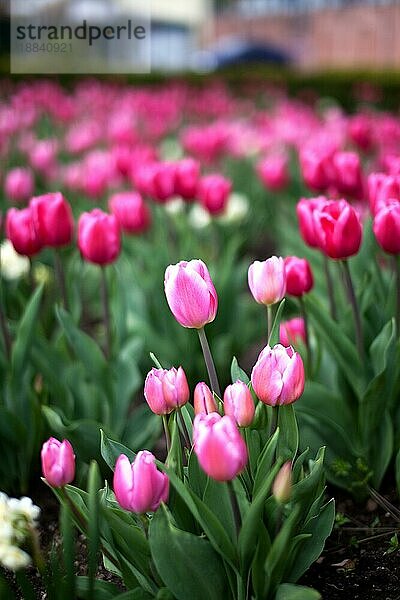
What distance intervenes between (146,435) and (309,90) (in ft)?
31.8

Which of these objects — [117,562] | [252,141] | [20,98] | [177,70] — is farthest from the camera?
[177,70]

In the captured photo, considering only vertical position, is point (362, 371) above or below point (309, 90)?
below

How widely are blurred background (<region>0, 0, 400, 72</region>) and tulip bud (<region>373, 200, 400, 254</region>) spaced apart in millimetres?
23778

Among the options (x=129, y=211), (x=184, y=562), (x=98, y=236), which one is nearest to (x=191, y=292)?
(x=184, y=562)

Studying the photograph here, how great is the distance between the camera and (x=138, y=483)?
3.73ft

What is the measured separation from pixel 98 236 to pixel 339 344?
65cm

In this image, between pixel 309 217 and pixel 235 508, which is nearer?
pixel 235 508

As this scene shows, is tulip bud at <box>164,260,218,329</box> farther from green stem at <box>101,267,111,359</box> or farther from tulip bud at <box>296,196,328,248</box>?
green stem at <box>101,267,111,359</box>

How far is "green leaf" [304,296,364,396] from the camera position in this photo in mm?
1783

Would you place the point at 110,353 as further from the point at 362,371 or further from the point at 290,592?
the point at 290,592

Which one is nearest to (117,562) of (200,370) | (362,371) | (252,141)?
(362,371)

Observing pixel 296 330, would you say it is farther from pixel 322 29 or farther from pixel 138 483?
pixel 322 29

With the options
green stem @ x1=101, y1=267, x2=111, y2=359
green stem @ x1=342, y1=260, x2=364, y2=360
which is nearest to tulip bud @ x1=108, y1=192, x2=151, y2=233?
green stem @ x1=101, y1=267, x2=111, y2=359

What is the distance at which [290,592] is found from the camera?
4.07 feet
